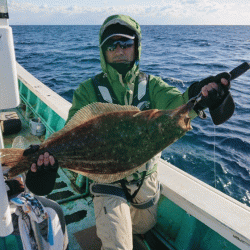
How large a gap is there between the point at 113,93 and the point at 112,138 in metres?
0.96

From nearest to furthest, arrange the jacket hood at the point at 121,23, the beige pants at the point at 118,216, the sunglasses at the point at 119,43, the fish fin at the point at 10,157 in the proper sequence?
the fish fin at the point at 10,157 → the beige pants at the point at 118,216 → the jacket hood at the point at 121,23 → the sunglasses at the point at 119,43

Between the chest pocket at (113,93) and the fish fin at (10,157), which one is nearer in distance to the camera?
the fish fin at (10,157)

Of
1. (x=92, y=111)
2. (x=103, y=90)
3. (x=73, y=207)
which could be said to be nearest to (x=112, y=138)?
(x=92, y=111)

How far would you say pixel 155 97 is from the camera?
276 cm

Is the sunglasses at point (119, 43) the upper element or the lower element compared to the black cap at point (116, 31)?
lower

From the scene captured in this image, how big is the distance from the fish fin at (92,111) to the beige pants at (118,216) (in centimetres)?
97

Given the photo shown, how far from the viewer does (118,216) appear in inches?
96.7

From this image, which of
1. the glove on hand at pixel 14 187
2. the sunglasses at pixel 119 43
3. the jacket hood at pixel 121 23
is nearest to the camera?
the glove on hand at pixel 14 187

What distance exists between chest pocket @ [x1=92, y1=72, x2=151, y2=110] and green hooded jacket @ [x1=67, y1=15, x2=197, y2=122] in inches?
1.6

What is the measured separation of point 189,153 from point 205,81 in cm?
525

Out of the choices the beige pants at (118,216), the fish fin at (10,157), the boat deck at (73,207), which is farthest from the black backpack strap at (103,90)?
the boat deck at (73,207)

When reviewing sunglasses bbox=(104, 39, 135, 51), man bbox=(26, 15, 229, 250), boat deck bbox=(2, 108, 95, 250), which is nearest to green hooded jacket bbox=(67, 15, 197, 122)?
man bbox=(26, 15, 229, 250)

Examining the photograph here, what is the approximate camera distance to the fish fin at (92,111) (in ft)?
6.39

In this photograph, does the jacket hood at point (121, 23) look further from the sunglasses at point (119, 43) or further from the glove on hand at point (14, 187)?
the glove on hand at point (14, 187)
